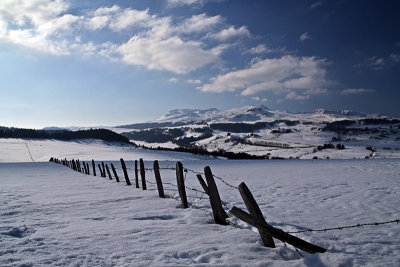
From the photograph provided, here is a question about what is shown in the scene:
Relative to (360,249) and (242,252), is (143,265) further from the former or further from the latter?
(360,249)

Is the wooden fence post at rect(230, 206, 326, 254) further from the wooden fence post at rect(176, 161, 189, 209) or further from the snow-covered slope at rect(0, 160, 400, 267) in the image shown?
the wooden fence post at rect(176, 161, 189, 209)

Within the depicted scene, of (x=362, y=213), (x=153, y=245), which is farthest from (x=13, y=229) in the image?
(x=362, y=213)

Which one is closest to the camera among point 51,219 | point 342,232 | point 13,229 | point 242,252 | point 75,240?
point 242,252

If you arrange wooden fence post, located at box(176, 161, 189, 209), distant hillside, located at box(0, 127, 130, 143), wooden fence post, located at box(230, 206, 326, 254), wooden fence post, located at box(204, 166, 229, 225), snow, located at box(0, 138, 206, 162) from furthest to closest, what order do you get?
distant hillside, located at box(0, 127, 130, 143), snow, located at box(0, 138, 206, 162), wooden fence post, located at box(176, 161, 189, 209), wooden fence post, located at box(204, 166, 229, 225), wooden fence post, located at box(230, 206, 326, 254)

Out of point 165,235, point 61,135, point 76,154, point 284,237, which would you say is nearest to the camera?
point 284,237

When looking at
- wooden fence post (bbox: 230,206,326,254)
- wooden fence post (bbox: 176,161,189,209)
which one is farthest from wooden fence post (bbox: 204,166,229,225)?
wooden fence post (bbox: 176,161,189,209)

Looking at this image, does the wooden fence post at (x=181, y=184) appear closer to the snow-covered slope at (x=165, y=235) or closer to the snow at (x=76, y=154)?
the snow-covered slope at (x=165, y=235)

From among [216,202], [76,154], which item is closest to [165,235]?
[216,202]

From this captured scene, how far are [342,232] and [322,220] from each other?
4.55 feet

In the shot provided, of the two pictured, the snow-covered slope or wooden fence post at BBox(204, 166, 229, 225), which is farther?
wooden fence post at BBox(204, 166, 229, 225)

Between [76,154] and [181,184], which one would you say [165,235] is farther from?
[76,154]

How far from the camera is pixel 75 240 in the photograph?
464 cm

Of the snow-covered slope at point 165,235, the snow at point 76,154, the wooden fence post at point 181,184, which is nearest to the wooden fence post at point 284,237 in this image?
the snow-covered slope at point 165,235

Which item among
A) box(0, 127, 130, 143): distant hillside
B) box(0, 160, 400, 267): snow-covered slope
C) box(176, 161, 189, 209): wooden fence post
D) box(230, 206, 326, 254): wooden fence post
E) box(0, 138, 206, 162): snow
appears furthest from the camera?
box(0, 127, 130, 143): distant hillside
